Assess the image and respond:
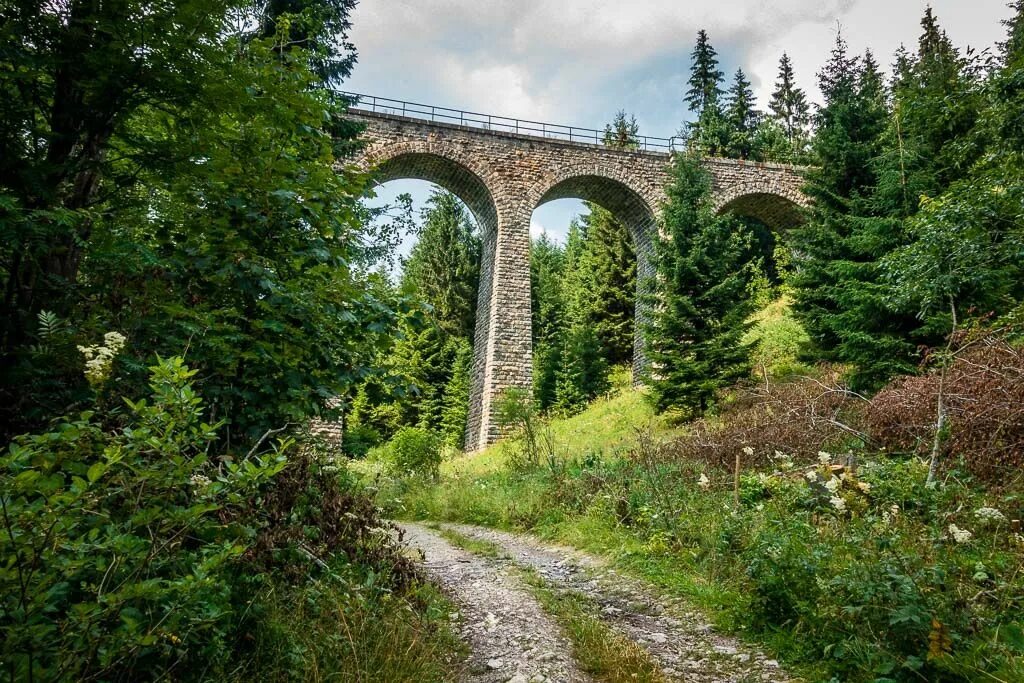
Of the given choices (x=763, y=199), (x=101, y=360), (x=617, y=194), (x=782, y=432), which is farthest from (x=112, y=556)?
(x=763, y=199)

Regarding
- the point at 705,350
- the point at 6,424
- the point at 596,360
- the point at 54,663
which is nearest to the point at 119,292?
the point at 6,424

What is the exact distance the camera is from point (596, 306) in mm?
23016

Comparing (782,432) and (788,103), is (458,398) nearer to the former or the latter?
(782,432)

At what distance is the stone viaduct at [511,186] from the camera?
17500 millimetres

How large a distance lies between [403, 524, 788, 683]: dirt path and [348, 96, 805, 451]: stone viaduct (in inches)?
435

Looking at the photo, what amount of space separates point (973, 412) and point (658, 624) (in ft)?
13.4

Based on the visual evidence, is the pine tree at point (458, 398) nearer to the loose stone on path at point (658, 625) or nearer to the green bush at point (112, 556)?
the loose stone on path at point (658, 625)

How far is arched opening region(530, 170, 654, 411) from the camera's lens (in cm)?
2006

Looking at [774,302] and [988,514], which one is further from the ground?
[774,302]

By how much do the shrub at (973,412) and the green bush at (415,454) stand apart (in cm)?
807

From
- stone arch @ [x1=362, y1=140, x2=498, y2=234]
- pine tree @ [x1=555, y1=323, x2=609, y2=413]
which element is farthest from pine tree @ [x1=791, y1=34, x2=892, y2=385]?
stone arch @ [x1=362, y1=140, x2=498, y2=234]

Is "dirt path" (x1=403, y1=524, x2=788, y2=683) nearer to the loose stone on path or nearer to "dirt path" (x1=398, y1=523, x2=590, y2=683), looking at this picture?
the loose stone on path

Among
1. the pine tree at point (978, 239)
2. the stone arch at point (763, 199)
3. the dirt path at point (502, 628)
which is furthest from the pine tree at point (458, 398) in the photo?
the dirt path at point (502, 628)

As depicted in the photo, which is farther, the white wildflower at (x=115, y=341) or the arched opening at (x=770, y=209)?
the arched opening at (x=770, y=209)
